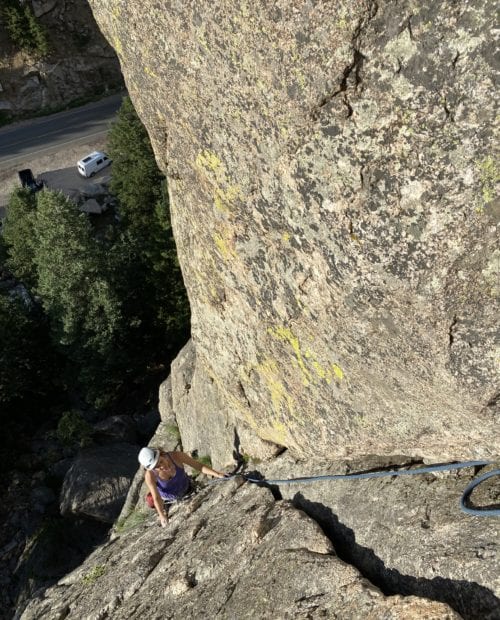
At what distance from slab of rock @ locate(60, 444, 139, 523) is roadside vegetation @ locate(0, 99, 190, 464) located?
4.12 meters

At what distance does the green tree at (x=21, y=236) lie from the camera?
26.3 meters

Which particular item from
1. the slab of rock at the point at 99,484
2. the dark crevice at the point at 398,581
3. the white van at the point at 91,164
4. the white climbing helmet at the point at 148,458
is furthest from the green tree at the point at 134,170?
the dark crevice at the point at 398,581

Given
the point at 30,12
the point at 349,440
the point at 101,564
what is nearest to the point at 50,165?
the point at 30,12

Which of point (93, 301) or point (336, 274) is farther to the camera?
point (93, 301)

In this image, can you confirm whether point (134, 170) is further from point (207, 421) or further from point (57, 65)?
point (57, 65)

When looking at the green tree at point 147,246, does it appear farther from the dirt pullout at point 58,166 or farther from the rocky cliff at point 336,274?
the rocky cliff at point 336,274

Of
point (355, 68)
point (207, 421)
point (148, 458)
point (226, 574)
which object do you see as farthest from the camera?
point (207, 421)

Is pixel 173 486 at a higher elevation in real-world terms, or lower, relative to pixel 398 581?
lower

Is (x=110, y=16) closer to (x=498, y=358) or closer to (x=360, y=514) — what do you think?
(x=498, y=358)

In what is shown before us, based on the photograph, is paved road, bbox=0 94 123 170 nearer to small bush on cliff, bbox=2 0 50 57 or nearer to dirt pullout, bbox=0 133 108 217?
dirt pullout, bbox=0 133 108 217

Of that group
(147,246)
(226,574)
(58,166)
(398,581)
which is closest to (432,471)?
(398,581)

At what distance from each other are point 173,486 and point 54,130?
122 ft

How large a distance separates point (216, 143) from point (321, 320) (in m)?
2.26

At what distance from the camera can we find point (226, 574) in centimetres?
729
